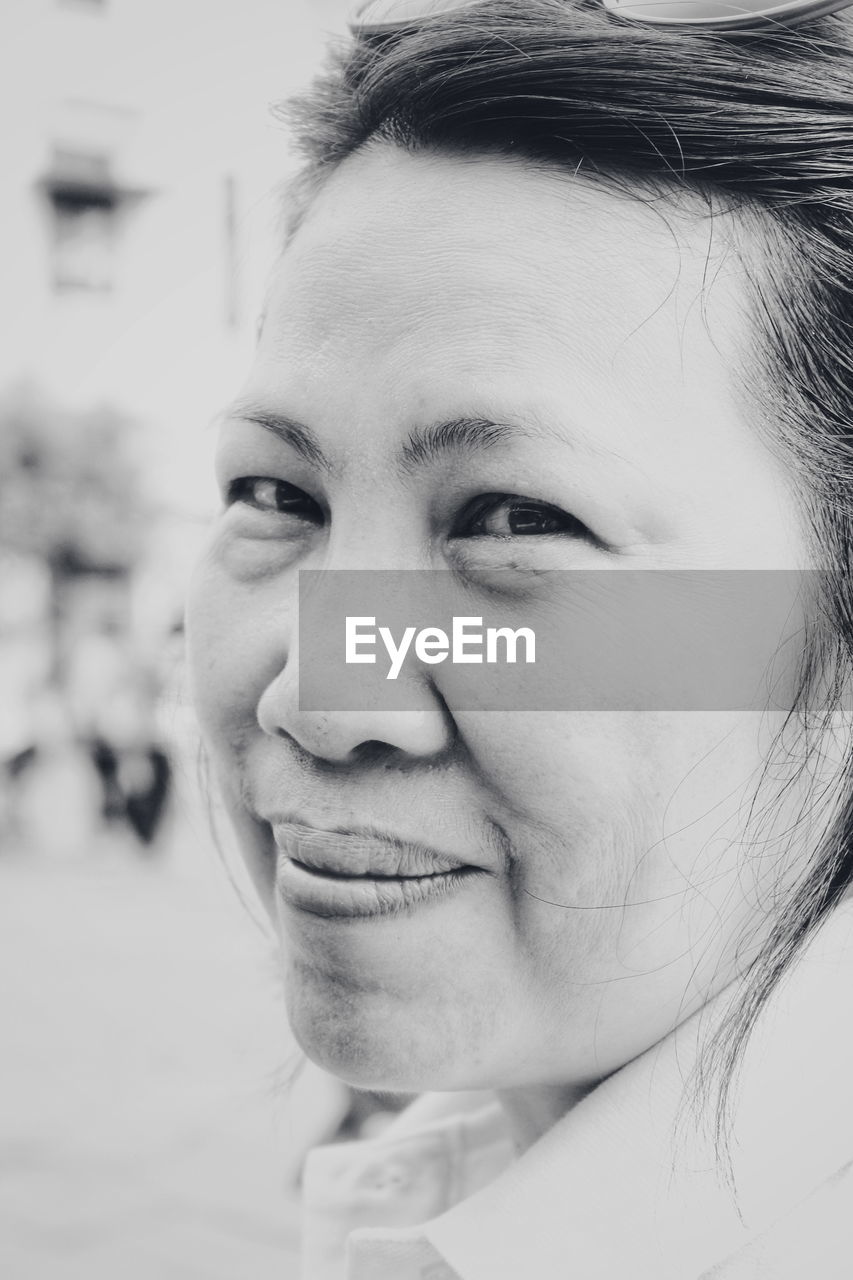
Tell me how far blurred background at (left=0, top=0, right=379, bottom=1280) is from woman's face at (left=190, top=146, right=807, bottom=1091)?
29 centimetres

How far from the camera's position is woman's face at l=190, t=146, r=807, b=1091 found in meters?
0.65

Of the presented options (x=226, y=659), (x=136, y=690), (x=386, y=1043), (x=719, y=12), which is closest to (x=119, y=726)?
(x=136, y=690)

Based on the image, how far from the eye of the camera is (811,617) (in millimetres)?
671

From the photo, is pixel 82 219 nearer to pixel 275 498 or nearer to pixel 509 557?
pixel 275 498

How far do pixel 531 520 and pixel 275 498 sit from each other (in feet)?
0.63

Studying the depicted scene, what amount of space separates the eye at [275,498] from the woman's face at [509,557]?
4 cm

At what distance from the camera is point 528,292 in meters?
0.66

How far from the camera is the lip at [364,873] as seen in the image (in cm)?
68

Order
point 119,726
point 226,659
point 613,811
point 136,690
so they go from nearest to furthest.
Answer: point 613,811, point 226,659, point 136,690, point 119,726

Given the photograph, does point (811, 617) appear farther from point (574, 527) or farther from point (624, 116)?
point (624, 116)

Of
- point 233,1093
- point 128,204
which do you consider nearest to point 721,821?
point 128,204

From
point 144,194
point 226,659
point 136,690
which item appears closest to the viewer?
point 226,659

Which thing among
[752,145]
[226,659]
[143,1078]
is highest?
[752,145]

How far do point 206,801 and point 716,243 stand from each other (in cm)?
62
